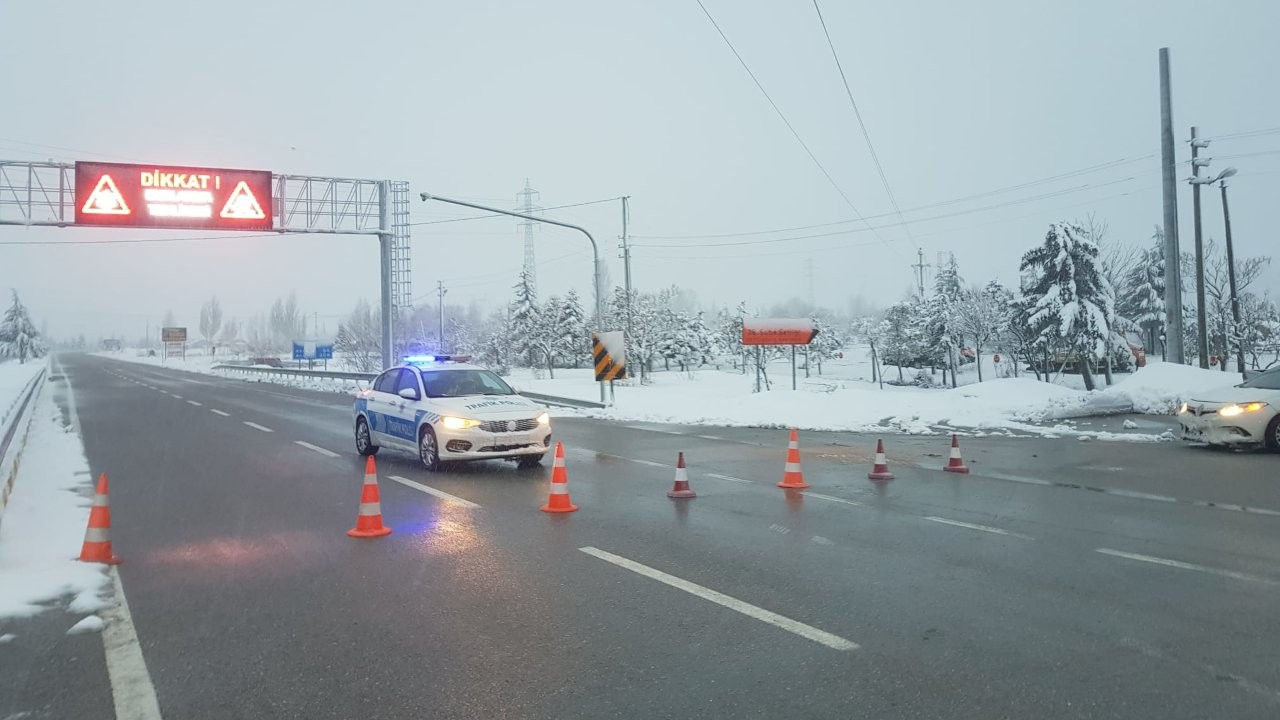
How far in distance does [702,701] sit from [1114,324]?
49.4 metres

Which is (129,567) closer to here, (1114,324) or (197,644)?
(197,644)

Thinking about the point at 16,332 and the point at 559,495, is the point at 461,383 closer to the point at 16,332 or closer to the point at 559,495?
the point at 559,495

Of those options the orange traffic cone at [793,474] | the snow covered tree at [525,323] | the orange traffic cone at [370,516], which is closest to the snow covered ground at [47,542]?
the orange traffic cone at [370,516]

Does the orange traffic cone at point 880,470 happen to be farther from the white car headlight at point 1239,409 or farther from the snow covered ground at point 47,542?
the snow covered ground at point 47,542

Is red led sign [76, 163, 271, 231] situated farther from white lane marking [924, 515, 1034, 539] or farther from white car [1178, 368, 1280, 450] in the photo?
white car [1178, 368, 1280, 450]

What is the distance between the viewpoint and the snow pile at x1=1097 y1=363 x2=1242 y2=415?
2217 centimetres

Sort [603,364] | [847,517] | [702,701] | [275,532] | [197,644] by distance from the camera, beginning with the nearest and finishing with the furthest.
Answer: [702,701]
[197,644]
[275,532]
[847,517]
[603,364]

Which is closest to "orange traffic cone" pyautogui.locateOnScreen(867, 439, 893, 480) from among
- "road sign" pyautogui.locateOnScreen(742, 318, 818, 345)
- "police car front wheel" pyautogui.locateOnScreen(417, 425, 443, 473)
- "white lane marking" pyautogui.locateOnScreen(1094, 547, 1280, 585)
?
"white lane marking" pyautogui.locateOnScreen(1094, 547, 1280, 585)

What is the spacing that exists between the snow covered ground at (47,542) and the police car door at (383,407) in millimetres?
4095

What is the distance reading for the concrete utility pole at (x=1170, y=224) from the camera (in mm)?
23922

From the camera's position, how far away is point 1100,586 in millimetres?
6285

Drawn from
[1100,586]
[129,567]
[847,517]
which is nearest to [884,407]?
[847,517]

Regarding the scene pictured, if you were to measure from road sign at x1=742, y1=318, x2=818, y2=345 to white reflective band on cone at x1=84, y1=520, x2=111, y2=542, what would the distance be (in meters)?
31.8

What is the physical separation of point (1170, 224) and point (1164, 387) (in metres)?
4.61
